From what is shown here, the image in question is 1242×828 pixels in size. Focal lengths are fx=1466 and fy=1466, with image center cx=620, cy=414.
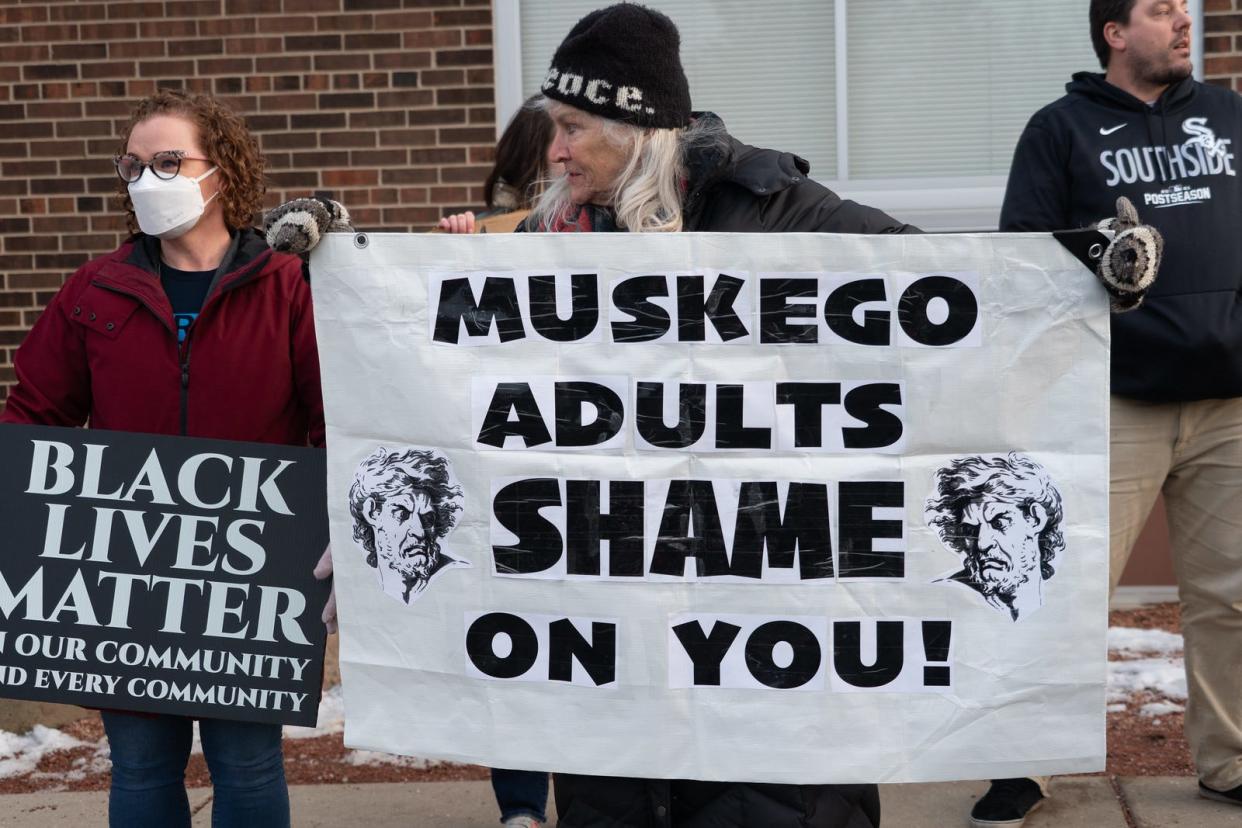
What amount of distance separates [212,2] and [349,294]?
3.85 m

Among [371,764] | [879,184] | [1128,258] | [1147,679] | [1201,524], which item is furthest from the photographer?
[879,184]

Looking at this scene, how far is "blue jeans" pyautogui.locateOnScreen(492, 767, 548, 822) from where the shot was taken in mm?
4023

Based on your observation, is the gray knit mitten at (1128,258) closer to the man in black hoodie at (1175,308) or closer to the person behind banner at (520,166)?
the man in black hoodie at (1175,308)

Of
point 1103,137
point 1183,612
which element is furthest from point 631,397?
point 1183,612

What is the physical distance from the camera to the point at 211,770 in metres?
3.09

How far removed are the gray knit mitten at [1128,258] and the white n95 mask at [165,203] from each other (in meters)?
1.83

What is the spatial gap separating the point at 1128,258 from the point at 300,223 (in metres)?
1.43

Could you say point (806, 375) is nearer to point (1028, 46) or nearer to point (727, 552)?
point (727, 552)

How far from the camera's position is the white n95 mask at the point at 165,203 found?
307 cm

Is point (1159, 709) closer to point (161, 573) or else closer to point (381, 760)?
point (381, 760)

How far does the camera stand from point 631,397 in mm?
2605

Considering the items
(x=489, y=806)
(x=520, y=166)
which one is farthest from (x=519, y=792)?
(x=520, y=166)

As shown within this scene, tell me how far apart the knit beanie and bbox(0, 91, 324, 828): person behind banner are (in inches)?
35.6

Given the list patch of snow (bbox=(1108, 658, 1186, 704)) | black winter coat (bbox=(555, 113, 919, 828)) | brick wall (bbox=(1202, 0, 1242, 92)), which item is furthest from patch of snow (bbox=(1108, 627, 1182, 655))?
black winter coat (bbox=(555, 113, 919, 828))
